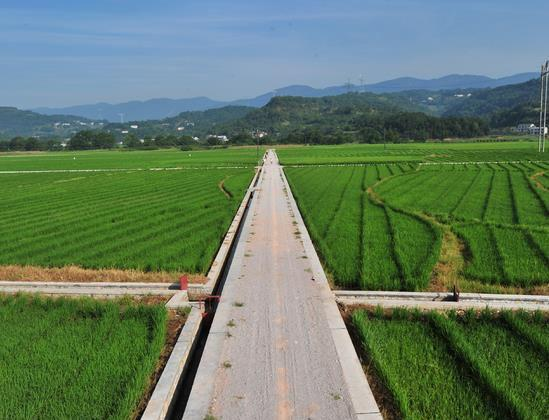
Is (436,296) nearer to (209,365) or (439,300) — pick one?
(439,300)

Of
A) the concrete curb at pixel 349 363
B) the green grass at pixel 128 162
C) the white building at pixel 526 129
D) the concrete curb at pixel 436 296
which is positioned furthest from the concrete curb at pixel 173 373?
the white building at pixel 526 129

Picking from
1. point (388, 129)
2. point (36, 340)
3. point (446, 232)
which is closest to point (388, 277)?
point (446, 232)

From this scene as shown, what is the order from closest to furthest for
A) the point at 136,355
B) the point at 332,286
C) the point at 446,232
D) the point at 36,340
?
the point at 136,355 < the point at 36,340 < the point at 332,286 < the point at 446,232

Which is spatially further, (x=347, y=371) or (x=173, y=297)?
(x=173, y=297)

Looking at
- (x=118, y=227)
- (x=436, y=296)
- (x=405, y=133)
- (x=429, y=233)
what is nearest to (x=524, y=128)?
(x=405, y=133)

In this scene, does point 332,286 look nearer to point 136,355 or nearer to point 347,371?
point 347,371

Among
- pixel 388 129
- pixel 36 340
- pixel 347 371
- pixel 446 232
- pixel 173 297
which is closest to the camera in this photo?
pixel 347 371

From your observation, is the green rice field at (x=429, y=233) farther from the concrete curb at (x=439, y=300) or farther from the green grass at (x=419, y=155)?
the green grass at (x=419, y=155)
